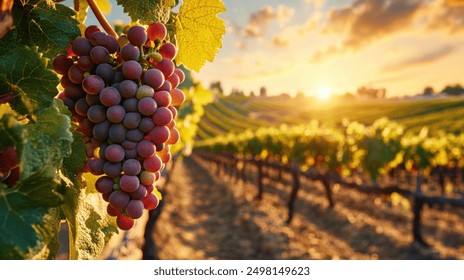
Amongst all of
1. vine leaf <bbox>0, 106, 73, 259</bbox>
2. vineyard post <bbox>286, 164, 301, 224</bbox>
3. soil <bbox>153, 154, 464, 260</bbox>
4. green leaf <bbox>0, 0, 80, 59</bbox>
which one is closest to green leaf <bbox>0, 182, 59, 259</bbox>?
vine leaf <bbox>0, 106, 73, 259</bbox>

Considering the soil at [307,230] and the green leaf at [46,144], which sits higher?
the green leaf at [46,144]

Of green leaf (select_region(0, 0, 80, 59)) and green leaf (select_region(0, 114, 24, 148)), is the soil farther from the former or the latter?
green leaf (select_region(0, 114, 24, 148))

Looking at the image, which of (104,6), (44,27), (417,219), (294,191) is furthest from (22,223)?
(294,191)

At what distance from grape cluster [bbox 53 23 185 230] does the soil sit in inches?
307

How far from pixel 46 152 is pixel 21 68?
0.20 m

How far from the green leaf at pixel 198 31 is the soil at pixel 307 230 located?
765 centimetres

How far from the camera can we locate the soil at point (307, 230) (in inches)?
351

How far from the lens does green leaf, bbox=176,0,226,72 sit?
1.11m

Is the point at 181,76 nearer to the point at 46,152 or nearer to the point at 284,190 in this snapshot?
the point at 46,152

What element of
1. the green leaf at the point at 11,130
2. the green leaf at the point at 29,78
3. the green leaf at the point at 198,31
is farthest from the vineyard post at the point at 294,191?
the green leaf at the point at 11,130

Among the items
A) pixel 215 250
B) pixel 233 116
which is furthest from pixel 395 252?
pixel 233 116

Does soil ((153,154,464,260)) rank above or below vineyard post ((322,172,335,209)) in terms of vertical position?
below

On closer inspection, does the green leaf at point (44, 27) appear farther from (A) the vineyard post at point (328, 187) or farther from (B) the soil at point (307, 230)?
(A) the vineyard post at point (328, 187)

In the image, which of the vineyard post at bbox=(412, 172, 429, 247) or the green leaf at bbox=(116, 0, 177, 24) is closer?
the green leaf at bbox=(116, 0, 177, 24)
